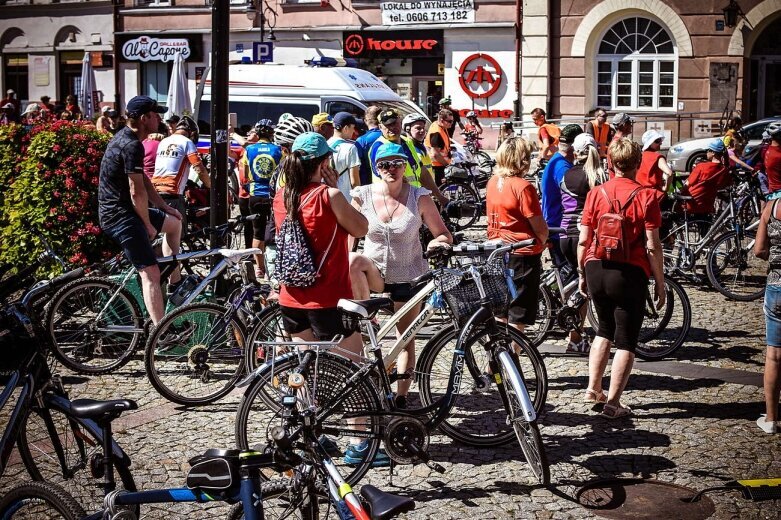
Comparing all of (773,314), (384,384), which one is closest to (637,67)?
(773,314)

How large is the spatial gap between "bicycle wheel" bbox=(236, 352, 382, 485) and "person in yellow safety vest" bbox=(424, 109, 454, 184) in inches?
399

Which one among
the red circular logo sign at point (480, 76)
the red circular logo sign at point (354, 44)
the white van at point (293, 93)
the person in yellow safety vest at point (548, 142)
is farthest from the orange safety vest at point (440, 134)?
the red circular logo sign at point (354, 44)

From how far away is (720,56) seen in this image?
28.0 meters

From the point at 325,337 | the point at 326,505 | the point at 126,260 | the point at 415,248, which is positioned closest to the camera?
the point at 326,505

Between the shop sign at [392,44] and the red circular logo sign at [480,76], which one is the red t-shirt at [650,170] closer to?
the red circular logo sign at [480,76]

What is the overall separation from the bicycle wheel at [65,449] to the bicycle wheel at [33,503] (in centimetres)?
74

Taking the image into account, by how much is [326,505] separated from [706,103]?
25.9 meters

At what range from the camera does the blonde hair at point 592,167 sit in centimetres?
897

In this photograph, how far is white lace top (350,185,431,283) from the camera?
6.99 m

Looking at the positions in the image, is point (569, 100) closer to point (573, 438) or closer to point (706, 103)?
point (706, 103)

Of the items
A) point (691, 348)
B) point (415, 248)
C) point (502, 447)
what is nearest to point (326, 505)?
point (502, 447)

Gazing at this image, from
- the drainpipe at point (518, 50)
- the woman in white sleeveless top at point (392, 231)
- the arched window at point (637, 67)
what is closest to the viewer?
the woman in white sleeveless top at point (392, 231)

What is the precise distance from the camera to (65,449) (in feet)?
16.6

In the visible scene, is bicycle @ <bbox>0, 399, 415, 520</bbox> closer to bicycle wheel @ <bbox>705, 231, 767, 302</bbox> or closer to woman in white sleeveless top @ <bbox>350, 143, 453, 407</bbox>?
woman in white sleeveless top @ <bbox>350, 143, 453, 407</bbox>
